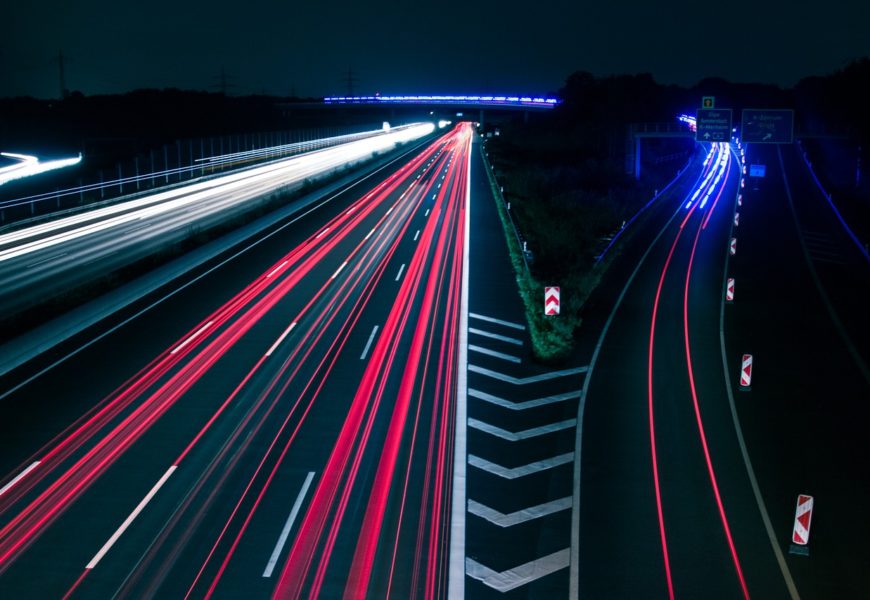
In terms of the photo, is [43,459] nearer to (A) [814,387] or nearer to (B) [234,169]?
(A) [814,387]

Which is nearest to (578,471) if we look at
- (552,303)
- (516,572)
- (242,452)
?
(516,572)

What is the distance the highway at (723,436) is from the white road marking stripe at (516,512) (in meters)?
0.44

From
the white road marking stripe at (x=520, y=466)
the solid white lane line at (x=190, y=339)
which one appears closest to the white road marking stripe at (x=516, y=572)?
the white road marking stripe at (x=520, y=466)

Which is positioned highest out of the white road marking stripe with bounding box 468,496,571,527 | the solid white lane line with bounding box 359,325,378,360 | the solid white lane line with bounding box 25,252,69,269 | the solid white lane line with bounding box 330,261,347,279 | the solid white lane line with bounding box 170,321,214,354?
the solid white lane line with bounding box 25,252,69,269

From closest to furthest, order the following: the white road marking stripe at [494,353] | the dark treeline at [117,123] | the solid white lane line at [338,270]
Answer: the white road marking stripe at [494,353], the solid white lane line at [338,270], the dark treeline at [117,123]

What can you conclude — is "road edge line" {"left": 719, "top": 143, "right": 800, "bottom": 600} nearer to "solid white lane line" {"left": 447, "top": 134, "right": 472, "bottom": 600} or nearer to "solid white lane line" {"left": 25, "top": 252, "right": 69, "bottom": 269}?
"solid white lane line" {"left": 447, "top": 134, "right": 472, "bottom": 600}

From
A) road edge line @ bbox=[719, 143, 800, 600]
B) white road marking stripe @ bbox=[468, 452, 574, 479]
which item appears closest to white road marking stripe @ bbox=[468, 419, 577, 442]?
white road marking stripe @ bbox=[468, 452, 574, 479]

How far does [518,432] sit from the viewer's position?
1533 centimetres

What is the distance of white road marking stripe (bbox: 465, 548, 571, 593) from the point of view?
10.3 metres

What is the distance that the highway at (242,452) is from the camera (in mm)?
10508

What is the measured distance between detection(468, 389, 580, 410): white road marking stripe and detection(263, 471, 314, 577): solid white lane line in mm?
4699

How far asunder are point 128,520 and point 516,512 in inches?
208

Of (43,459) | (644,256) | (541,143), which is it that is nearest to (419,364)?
(43,459)

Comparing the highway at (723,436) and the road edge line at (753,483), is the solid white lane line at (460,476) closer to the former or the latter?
the highway at (723,436)
